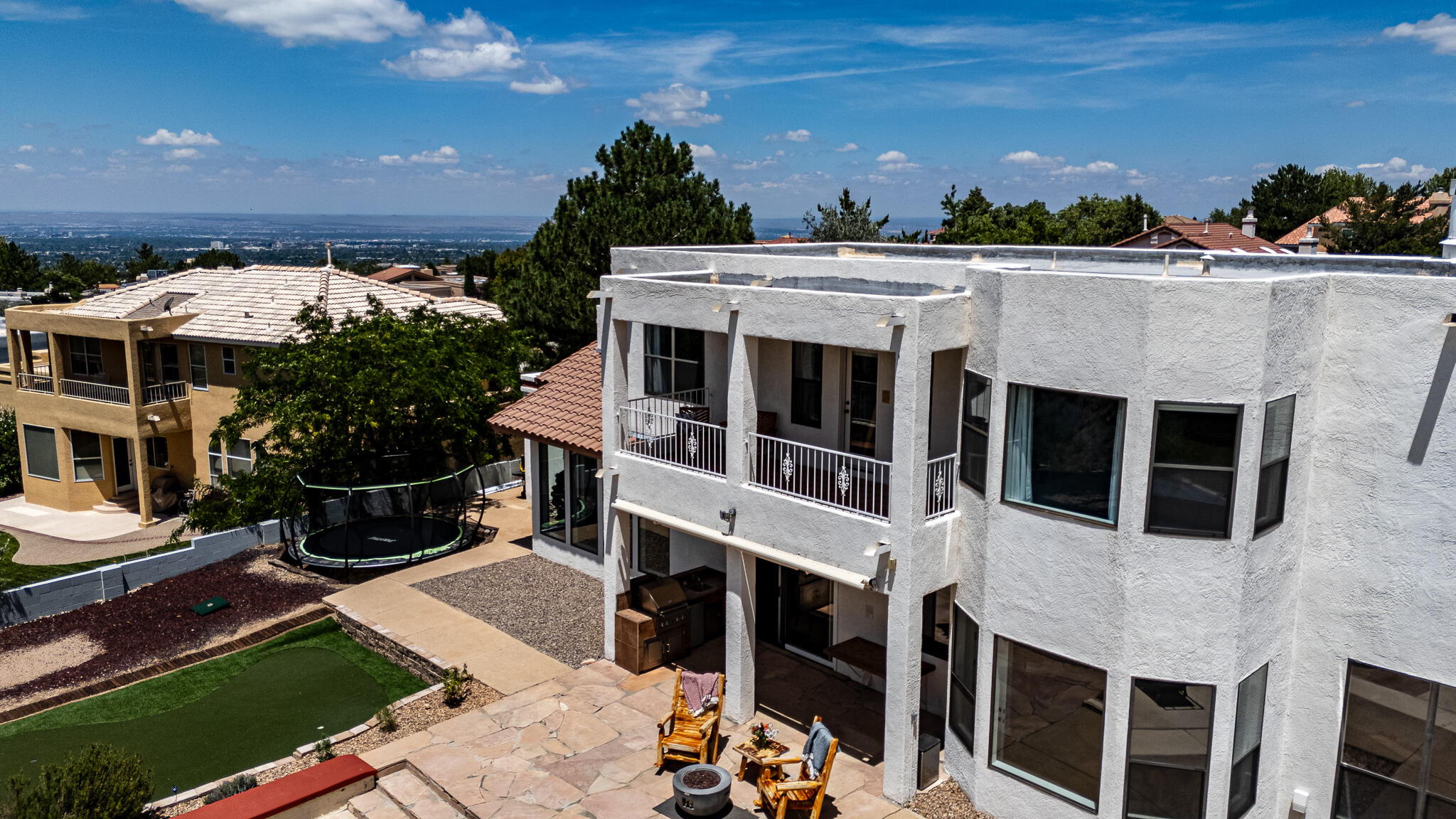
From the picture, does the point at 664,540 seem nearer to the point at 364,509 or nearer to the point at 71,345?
the point at 364,509

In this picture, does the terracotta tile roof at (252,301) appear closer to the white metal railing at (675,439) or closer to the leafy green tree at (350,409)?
the leafy green tree at (350,409)

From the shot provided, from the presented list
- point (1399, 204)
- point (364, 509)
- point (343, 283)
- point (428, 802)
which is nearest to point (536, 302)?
point (343, 283)

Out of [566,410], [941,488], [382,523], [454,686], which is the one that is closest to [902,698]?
[941,488]

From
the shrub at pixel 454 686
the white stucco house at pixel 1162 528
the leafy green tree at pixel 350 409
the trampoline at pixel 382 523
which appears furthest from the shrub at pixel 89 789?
the leafy green tree at pixel 350 409

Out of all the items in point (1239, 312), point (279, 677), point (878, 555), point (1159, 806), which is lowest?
point (279, 677)

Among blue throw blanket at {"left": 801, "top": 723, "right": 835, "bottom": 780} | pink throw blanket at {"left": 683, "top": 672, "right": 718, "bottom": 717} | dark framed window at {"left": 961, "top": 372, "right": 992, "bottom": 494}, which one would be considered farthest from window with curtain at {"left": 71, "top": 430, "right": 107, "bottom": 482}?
dark framed window at {"left": 961, "top": 372, "right": 992, "bottom": 494}
